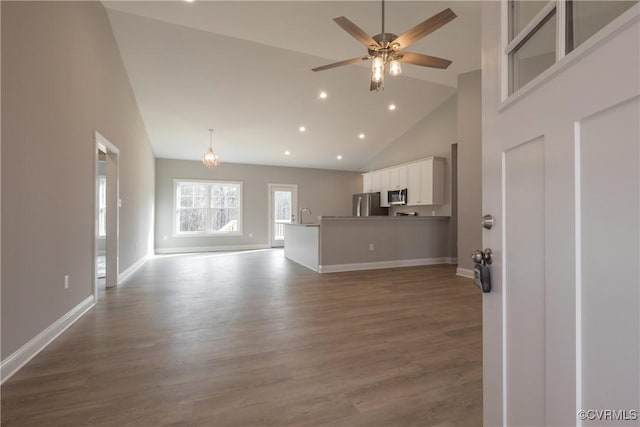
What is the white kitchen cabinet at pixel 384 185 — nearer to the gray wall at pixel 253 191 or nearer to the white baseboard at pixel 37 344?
the gray wall at pixel 253 191

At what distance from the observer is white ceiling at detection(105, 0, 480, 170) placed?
3.45 metres

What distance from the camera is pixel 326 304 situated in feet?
10.3

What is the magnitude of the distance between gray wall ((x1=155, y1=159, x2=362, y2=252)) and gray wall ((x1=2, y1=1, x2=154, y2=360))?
181 inches

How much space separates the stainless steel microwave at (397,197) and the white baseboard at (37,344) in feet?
20.0

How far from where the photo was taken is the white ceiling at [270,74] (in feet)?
11.3

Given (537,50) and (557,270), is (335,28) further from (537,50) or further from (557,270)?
(557,270)

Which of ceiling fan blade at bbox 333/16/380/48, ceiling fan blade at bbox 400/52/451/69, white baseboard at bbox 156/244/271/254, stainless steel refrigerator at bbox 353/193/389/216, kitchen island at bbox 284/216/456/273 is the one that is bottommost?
white baseboard at bbox 156/244/271/254

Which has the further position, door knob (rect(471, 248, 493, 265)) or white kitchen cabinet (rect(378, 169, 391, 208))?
→ white kitchen cabinet (rect(378, 169, 391, 208))

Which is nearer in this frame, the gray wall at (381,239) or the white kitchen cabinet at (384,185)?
the gray wall at (381,239)

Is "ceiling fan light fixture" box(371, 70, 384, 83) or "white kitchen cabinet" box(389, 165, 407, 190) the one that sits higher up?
"ceiling fan light fixture" box(371, 70, 384, 83)

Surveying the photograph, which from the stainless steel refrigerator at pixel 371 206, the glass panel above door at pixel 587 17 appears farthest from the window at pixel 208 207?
the glass panel above door at pixel 587 17

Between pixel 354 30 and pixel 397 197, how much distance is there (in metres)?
5.10

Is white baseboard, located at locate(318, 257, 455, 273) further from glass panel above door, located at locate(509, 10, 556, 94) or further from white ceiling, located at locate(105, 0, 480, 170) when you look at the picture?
glass panel above door, located at locate(509, 10, 556, 94)

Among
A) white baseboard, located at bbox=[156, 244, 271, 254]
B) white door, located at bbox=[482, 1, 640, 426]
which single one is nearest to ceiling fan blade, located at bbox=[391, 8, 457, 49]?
white door, located at bbox=[482, 1, 640, 426]
